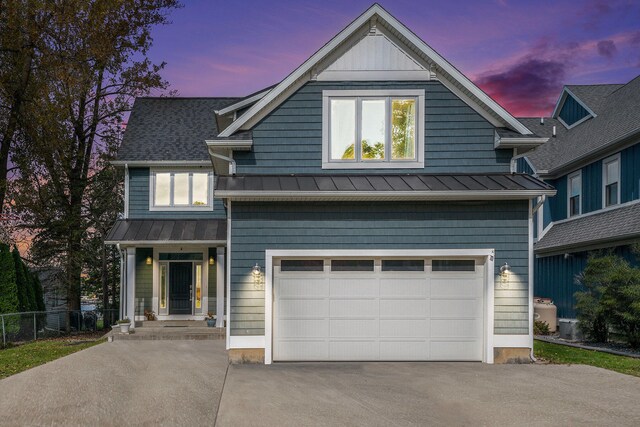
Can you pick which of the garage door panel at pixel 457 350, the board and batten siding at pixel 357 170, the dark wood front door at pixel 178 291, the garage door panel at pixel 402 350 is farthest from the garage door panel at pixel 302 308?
the dark wood front door at pixel 178 291

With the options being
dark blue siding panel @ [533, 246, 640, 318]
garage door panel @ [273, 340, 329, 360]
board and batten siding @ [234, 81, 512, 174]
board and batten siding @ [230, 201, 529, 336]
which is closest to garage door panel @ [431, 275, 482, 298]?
board and batten siding @ [230, 201, 529, 336]

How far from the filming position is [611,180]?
17.4 m

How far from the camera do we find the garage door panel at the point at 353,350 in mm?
11609

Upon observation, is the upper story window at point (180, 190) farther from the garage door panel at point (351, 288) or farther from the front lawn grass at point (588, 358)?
the front lawn grass at point (588, 358)

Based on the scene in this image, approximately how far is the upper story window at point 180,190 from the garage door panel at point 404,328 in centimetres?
955

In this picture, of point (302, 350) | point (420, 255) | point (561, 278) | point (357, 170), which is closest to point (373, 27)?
point (357, 170)

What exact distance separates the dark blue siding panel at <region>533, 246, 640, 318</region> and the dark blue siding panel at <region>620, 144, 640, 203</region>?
2224mm

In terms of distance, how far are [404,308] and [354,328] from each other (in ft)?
3.63

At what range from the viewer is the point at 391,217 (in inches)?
461

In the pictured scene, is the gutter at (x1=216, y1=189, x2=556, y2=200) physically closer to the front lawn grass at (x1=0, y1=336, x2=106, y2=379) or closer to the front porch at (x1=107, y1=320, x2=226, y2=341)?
the front lawn grass at (x1=0, y1=336, x2=106, y2=379)

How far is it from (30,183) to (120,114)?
480 cm

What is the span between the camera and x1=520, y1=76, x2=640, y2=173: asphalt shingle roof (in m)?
17.5

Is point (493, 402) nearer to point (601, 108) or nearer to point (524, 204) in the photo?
point (524, 204)

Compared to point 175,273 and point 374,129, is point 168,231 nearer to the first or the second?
point 175,273
